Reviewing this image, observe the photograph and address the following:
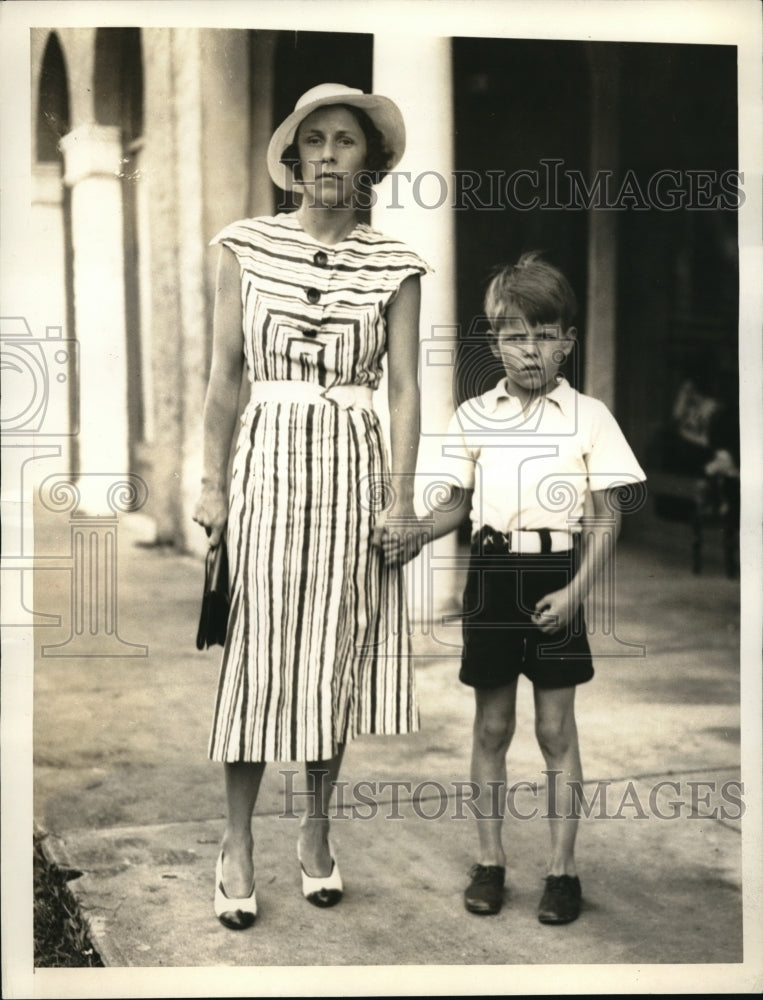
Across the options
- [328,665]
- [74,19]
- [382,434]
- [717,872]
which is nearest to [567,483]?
[382,434]

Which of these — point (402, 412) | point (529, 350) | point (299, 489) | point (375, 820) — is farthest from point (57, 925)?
point (529, 350)

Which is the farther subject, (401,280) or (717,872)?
(717,872)

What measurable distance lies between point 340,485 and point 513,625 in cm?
Result: 64

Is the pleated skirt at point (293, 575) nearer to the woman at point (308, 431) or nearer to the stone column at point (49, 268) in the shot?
the woman at point (308, 431)

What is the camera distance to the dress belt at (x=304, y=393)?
11.1 feet

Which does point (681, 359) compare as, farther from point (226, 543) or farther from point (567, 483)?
point (226, 543)

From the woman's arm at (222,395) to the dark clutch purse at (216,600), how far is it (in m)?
0.05

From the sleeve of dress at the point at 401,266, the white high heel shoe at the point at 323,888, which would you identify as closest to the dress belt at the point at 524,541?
the sleeve of dress at the point at 401,266

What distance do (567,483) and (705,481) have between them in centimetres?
55

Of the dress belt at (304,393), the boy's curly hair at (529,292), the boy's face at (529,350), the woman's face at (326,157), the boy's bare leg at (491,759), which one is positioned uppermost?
the woman's face at (326,157)

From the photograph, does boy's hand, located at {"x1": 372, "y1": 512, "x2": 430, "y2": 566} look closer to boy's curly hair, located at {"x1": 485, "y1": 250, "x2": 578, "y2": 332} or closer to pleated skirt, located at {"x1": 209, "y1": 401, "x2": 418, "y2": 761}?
pleated skirt, located at {"x1": 209, "y1": 401, "x2": 418, "y2": 761}

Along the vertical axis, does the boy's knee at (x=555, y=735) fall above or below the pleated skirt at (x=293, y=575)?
below

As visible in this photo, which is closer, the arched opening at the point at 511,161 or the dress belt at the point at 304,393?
the dress belt at the point at 304,393

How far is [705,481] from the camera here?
150 inches
